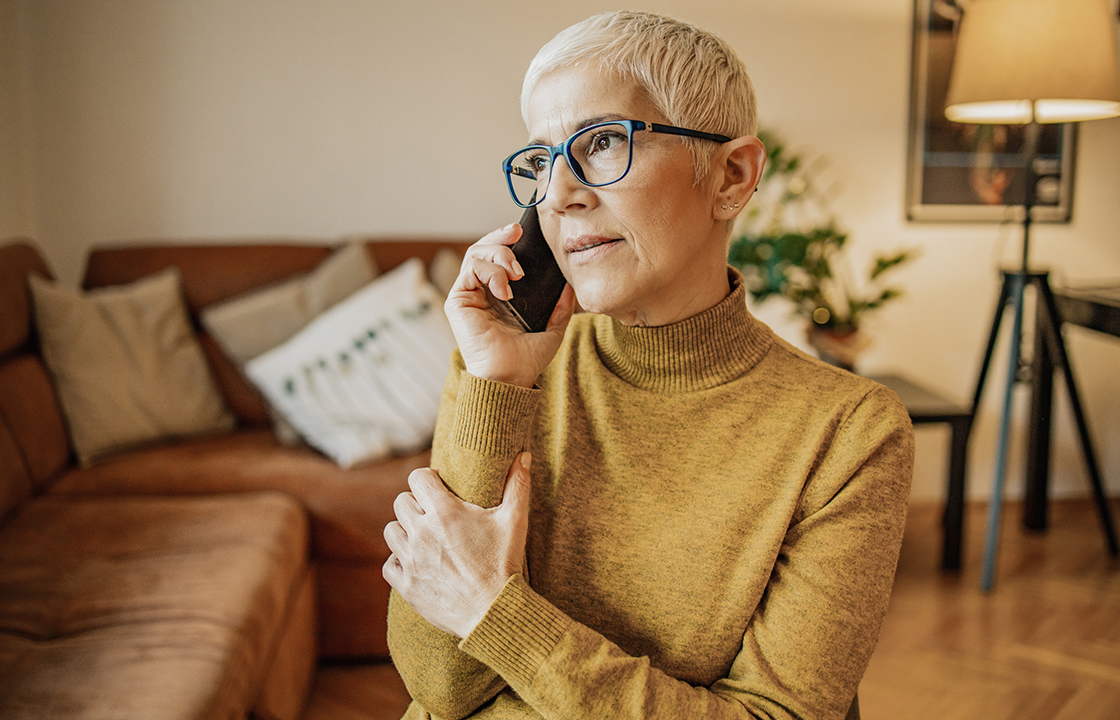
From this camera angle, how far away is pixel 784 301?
3.25 m

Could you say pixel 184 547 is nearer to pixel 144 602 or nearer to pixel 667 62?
pixel 144 602

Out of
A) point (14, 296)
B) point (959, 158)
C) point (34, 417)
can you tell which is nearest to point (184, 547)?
point (34, 417)

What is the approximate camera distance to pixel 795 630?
0.86 metres

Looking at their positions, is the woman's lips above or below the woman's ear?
below

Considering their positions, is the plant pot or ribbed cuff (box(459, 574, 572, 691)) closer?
ribbed cuff (box(459, 574, 572, 691))

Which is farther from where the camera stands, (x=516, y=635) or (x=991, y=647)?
(x=991, y=647)

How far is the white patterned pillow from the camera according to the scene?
7.54ft

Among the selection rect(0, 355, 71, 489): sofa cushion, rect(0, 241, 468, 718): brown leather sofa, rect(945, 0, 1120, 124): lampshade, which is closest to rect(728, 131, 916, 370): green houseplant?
rect(945, 0, 1120, 124): lampshade

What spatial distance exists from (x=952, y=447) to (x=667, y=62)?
2182mm

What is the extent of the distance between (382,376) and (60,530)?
887 mm

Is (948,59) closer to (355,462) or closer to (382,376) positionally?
(382,376)

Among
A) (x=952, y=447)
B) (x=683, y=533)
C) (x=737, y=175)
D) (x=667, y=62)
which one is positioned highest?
(x=667, y=62)


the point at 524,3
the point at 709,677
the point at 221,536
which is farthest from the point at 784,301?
the point at 709,677

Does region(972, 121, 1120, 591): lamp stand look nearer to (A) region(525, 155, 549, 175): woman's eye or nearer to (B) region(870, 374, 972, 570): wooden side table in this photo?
(B) region(870, 374, 972, 570): wooden side table
